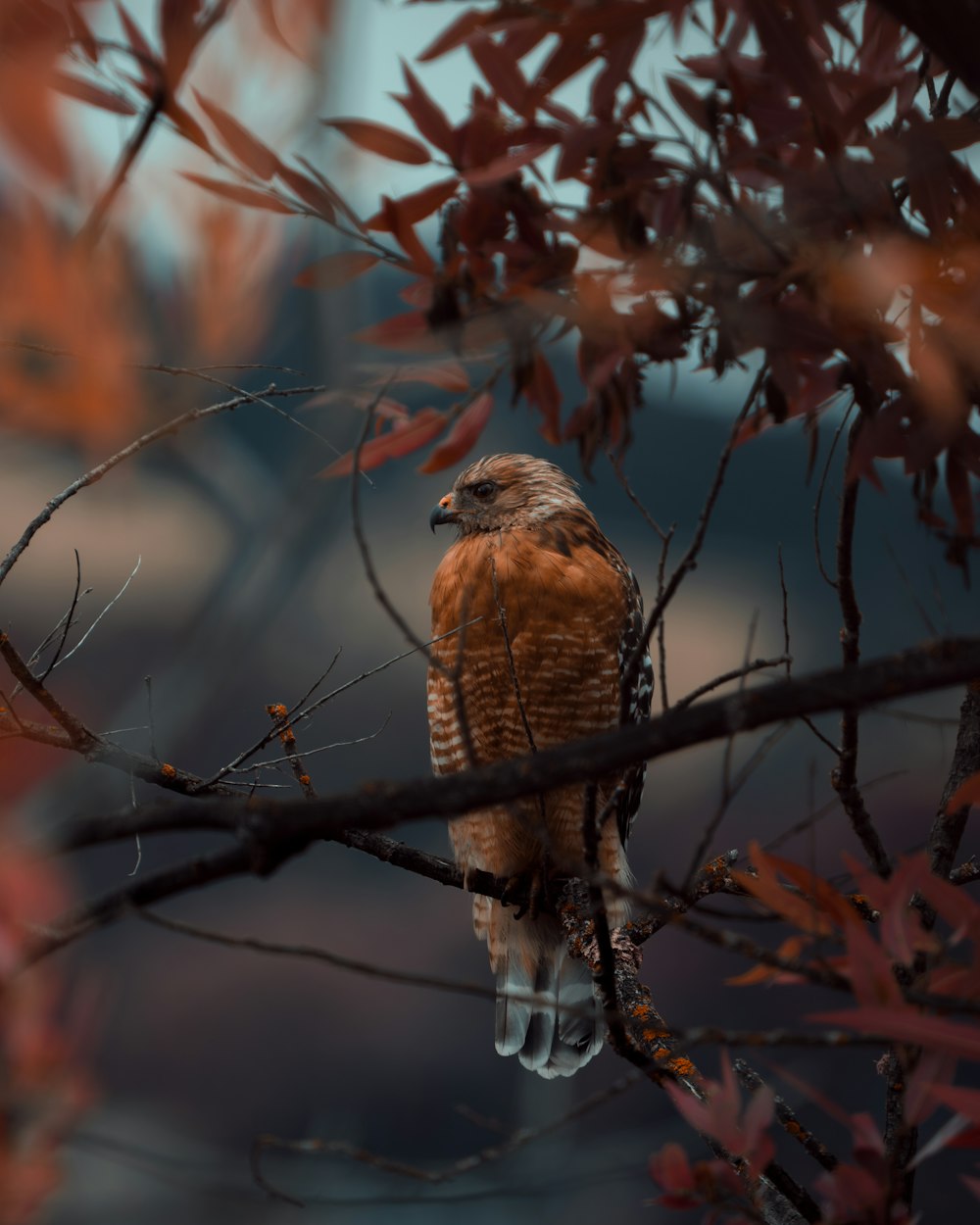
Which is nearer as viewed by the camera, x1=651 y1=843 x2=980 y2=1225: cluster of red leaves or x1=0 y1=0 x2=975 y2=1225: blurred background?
x1=651 y1=843 x2=980 y2=1225: cluster of red leaves

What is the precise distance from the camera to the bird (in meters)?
2.87

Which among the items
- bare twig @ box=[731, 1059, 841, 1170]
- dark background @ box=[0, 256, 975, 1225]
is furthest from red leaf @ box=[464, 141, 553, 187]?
dark background @ box=[0, 256, 975, 1225]

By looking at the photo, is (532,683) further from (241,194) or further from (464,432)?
(241,194)

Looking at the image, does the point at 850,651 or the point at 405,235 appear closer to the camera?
the point at 405,235

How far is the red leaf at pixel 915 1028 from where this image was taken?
3.18ft

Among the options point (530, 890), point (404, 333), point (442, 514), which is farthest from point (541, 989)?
point (404, 333)

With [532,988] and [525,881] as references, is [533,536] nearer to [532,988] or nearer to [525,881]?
[525,881]

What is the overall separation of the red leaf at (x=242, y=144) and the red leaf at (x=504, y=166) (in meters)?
0.19

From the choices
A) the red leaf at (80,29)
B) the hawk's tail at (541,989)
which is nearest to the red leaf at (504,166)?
the red leaf at (80,29)

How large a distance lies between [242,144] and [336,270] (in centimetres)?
14

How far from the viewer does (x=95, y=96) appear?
1.01 meters

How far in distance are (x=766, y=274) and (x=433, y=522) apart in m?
2.09

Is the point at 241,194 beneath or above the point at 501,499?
beneath

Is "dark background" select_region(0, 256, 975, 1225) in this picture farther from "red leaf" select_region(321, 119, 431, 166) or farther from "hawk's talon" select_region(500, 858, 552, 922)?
"red leaf" select_region(321, 119, 431, 166)
